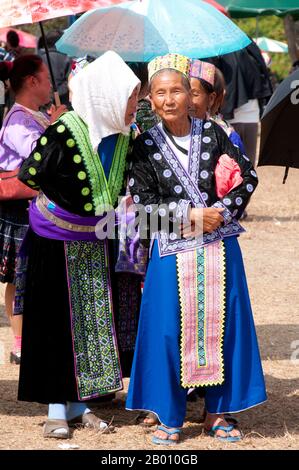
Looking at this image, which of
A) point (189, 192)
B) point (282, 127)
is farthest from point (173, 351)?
point (282, 127)

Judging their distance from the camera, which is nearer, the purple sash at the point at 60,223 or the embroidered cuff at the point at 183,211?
the embroidered cuff at the point at 183,211

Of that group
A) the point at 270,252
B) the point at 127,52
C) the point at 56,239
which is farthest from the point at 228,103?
the point at 56,239

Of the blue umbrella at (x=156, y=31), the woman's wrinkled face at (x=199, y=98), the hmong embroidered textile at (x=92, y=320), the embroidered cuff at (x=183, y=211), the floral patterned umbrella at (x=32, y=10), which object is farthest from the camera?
the blue umbrella at (x=156, y=31)

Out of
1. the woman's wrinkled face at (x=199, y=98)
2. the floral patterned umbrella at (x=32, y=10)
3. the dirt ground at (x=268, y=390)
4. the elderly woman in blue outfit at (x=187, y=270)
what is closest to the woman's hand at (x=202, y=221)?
the elderly woman in blue outfit at (x=187, y=270)

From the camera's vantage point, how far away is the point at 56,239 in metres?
4.94

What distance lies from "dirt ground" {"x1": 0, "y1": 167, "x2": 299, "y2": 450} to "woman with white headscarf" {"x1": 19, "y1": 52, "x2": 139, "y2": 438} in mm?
171

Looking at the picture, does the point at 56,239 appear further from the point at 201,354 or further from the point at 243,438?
the point at 243,438

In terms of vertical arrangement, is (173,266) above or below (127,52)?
below

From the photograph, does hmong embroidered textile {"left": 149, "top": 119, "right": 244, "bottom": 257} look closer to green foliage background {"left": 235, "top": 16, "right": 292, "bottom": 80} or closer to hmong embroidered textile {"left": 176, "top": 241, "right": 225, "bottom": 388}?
hmong embroidered textile {"left": 176, "top": 241, "right": 225, "bottom": 388}

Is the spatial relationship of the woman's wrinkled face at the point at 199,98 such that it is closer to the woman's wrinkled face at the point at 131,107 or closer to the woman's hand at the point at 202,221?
the woman's wrinkled face at the point at 131,107

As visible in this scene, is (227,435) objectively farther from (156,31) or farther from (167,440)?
(156,31)

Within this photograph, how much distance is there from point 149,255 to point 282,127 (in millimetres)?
1053

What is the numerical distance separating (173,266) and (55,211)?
607 mm

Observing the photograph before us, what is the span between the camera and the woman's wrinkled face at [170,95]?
185 inches
